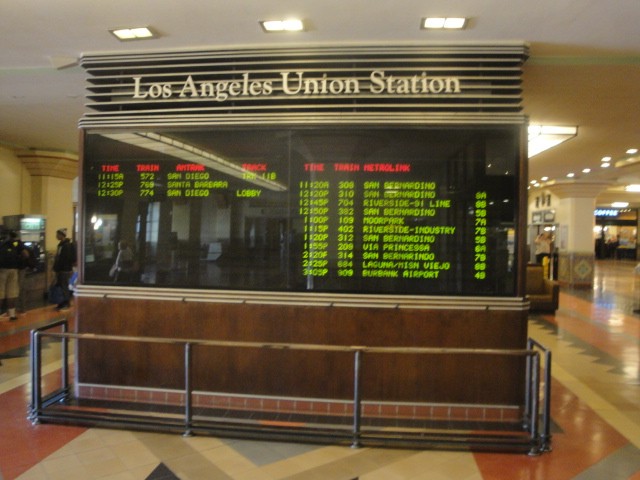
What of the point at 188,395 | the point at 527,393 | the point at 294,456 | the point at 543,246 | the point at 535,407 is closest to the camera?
the point at 294,456

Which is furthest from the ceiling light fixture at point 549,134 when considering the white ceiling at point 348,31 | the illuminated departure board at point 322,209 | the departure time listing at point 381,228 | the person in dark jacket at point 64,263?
the person in dark jacket at point 64,263

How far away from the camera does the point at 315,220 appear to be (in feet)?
15.2

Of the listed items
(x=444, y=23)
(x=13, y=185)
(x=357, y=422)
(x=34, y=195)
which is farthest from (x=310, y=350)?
(x=34, y=195)

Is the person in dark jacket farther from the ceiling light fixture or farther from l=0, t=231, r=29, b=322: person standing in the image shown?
the ceiling light fixture

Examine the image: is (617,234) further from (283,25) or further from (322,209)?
(283,25)

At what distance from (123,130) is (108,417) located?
8.63 feet

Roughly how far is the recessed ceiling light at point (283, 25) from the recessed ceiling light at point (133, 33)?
105 cm

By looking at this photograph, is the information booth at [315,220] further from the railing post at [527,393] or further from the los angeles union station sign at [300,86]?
the railing post at [527,393]

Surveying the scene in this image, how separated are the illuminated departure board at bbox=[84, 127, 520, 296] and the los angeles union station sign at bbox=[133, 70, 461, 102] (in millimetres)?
365

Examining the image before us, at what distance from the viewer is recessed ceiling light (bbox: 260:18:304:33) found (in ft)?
14.0

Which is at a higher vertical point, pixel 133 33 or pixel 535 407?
pixel 133 33

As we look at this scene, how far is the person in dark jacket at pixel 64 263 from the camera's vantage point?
9.64 metres

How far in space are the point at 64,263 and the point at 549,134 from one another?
352 inches

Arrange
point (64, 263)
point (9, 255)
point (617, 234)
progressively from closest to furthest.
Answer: point (9, 255) → point (64, 263) → point (617, 234)
